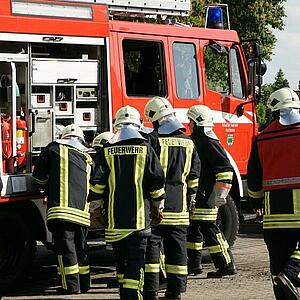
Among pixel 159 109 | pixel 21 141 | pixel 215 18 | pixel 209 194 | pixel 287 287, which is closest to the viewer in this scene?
pixel 287 287

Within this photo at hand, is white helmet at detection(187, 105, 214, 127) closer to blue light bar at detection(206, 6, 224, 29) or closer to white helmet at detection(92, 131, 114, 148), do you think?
white helmet at detection(92, 131, 114, 148)

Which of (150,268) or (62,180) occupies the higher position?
(62,180)

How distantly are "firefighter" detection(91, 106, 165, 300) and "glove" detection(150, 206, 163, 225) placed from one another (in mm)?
71

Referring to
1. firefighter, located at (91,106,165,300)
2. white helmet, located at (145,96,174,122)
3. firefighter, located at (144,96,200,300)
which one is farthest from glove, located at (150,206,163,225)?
white helmet, located at (145,96,174,122)

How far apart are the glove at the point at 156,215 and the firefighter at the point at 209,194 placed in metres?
1.78

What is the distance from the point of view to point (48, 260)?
428 inches

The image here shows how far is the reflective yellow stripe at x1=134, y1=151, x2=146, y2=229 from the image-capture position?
6.98 meters

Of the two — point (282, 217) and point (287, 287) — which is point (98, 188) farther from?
point (287, 287)

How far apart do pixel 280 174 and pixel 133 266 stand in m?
1.50

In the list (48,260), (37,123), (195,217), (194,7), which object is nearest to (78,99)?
(37,123)

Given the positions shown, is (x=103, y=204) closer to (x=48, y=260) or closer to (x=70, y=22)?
(x=70, y=22)

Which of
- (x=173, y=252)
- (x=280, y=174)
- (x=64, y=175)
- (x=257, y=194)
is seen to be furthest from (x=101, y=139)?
(x=280, y=174)

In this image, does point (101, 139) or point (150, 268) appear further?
point (101, 139)

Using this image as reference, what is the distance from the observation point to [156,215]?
717 centimetres
